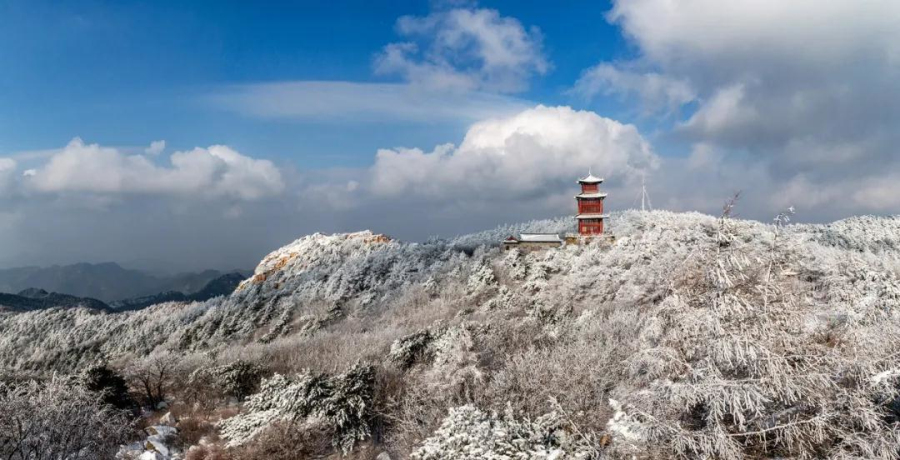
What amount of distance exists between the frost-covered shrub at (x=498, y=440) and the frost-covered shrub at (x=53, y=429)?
8.69 meters

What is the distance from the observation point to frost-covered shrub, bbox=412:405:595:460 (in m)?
9.96

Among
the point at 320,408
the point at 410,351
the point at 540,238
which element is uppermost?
the point at 540,238

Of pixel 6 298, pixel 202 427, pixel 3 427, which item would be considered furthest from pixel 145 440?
pixel 6 298

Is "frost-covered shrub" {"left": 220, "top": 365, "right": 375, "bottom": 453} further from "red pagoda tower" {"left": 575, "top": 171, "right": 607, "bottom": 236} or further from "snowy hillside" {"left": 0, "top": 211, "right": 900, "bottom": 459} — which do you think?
"red pagoda tower" {"left": 575, "top": 171, "right": 607, "bottom": 236}

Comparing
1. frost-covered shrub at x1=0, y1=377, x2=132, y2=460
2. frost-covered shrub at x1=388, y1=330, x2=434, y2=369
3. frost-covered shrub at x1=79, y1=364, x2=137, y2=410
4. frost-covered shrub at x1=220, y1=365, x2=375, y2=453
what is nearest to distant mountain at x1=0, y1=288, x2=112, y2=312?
frost-covered shrub at x1=79, y1=364, x2=137, y2=410

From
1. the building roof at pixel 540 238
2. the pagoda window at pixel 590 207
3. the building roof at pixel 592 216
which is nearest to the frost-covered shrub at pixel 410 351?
the building roof at pixel 540 238

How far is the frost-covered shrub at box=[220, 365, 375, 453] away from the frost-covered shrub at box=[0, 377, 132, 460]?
3.49 metres

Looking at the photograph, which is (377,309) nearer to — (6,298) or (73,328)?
(73,328)

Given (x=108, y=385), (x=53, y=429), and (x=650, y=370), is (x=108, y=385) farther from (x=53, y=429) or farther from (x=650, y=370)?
(x=650, y=370)

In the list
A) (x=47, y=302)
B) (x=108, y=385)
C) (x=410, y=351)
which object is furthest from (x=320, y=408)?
(x=47, y=302)

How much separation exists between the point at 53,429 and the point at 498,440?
1092 cm

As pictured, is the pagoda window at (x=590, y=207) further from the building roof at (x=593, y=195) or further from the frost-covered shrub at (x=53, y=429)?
the frost-covered shrub at (x=53, y=429)

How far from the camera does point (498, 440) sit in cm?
1025

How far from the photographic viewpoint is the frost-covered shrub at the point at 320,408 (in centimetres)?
1474
